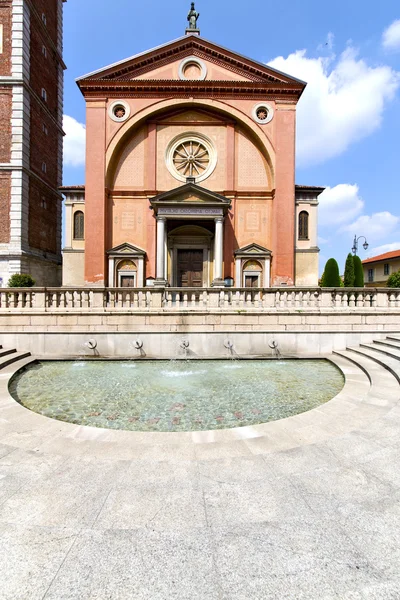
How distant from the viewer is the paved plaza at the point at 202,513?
6.89 feet

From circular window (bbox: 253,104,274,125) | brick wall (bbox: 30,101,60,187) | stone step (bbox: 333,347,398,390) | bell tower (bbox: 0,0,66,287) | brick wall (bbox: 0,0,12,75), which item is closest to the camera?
stone step (bbox: 333,347,398,390)

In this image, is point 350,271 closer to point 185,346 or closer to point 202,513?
point 185,346

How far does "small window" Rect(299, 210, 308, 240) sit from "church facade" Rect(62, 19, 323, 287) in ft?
0.80

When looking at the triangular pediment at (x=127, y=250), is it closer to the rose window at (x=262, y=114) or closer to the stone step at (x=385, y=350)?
the rose window at (x=262, y=114)

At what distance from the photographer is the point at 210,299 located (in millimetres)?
11047

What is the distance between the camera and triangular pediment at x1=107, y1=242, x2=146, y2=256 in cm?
1945

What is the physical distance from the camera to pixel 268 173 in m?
20.4

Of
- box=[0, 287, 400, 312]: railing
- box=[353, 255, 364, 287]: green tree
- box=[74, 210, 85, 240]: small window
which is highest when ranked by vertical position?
box=[74, 210, 85, 240]: small window

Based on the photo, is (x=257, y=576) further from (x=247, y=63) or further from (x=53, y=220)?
(x=53, y=220)

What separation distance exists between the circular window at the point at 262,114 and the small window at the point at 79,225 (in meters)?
14.1

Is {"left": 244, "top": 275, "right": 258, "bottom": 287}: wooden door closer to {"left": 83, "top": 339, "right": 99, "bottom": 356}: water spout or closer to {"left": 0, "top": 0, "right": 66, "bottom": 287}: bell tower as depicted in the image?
{"left": 83, "top": 339, "right": 99, "bottom": 356}: water spout

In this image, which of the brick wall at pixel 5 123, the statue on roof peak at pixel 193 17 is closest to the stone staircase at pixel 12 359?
the brick wall at pixel 5 123

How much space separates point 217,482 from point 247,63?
24868 millimetres

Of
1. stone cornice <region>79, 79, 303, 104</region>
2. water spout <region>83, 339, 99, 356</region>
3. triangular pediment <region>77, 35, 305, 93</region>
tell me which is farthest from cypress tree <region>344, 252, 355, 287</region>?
water spout <region>83, 339, 99, 356</region>
